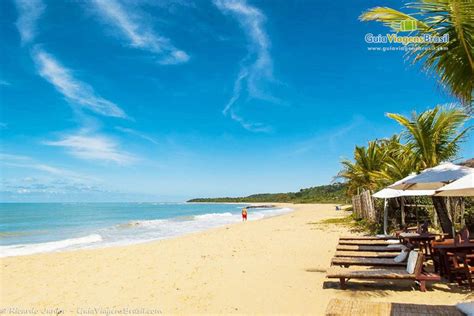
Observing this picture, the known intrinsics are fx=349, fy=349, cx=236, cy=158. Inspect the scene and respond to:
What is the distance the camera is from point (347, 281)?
6113 millimetres

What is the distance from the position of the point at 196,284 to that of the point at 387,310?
4445 mm

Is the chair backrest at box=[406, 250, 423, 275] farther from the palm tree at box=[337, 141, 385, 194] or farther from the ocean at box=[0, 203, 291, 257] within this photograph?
the palm tree at box=[337, 141, 385, 194]

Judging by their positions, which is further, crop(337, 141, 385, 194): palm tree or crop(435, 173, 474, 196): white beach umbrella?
crop(337, 141, 385, 194): palm tree

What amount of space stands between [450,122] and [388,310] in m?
7.64

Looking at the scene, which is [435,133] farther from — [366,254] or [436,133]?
[366,254]

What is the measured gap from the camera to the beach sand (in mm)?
5529

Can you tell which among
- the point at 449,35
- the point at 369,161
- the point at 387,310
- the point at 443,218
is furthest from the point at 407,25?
the point at 369,161

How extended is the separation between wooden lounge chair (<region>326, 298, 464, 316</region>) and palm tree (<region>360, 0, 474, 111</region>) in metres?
2.90

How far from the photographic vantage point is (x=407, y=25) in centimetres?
449

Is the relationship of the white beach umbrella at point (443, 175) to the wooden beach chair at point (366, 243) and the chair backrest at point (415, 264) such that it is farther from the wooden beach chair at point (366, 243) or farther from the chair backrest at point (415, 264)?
the wooden beach chair at point (366, 243)

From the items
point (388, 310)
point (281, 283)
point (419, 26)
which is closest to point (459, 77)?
point (419, 26)

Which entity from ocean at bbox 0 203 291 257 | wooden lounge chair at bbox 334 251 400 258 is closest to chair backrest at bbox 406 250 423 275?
wooden lounge chair at bbox 334 251 400 258

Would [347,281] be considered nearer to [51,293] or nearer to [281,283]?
[281,283]

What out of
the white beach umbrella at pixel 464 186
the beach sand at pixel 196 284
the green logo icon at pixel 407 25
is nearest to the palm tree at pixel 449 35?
the green logo icon at pixel 407 25
